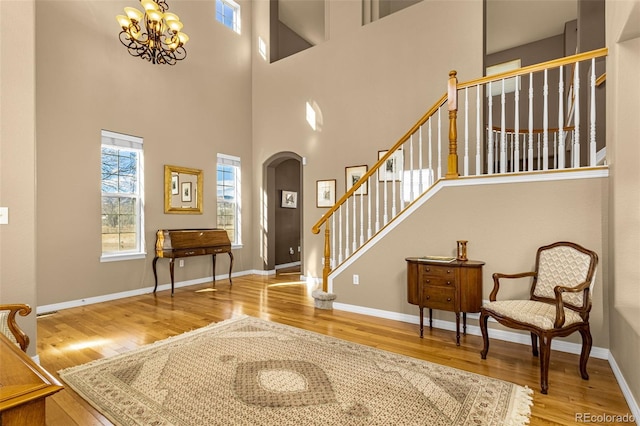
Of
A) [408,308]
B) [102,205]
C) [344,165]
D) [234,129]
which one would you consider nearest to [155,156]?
[102,205]

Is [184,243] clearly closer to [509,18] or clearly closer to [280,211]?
[280,211]

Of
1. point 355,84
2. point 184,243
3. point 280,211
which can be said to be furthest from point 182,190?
point 355,84

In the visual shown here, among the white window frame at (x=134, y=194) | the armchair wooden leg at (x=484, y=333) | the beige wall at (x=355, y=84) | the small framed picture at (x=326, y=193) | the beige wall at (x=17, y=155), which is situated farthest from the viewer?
the small framed picture at (x=326, y=193)

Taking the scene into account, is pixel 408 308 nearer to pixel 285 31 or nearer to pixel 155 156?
pixel 155 156

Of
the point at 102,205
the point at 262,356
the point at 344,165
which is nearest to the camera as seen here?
the point at 262,356

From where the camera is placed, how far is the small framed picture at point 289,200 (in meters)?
8.56

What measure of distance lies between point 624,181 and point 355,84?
4.57 metres

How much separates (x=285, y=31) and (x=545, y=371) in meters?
8.56

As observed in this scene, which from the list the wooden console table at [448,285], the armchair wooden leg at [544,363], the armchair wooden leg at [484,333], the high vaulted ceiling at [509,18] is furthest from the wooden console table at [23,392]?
the high vaulted ceiling at [509,18]

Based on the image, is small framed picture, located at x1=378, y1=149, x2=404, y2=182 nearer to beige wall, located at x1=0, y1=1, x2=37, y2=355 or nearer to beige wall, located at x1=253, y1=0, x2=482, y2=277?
beige wall, located at x1=253, y1=0, x2=482, y2=277

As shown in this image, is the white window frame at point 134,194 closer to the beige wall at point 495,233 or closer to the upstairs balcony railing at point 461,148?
the upstairs balcony railing at point 461,148

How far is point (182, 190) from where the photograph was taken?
246 inches

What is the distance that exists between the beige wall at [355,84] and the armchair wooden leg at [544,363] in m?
3.99

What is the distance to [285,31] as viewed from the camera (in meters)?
8.51
